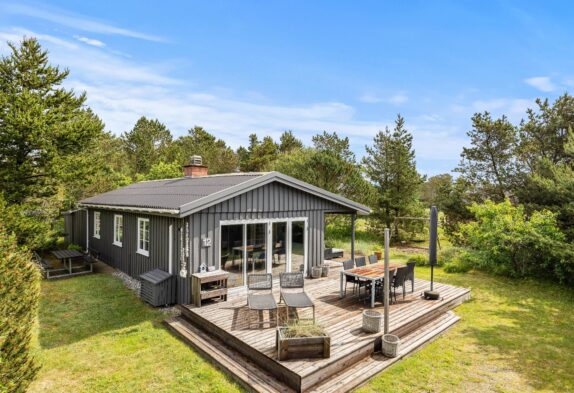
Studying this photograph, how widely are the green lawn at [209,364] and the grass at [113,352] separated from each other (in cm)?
2

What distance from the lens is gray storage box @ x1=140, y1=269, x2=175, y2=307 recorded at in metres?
7.79

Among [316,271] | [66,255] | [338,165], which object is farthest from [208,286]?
[338,165]

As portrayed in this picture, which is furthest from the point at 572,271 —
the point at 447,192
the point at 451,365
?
the point at 447,192

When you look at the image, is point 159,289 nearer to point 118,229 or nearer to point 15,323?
point 15,323

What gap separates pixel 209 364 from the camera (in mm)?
5477

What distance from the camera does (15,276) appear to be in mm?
4477

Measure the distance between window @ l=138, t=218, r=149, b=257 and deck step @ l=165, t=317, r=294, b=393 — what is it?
3253mm

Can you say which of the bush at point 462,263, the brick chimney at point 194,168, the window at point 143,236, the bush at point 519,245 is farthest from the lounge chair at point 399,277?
the brick chimney at point 194,168

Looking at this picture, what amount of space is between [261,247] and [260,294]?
170 cm

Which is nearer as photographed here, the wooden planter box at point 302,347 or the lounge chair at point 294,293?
the wooden planter box at point 302,347

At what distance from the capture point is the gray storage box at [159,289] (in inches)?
307

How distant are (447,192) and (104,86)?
67.0 feet

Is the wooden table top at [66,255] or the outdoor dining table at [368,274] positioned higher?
the outdoor dining table at [368,274]

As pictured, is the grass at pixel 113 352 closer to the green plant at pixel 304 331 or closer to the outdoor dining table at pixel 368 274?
the green plant at pixel 304 331
